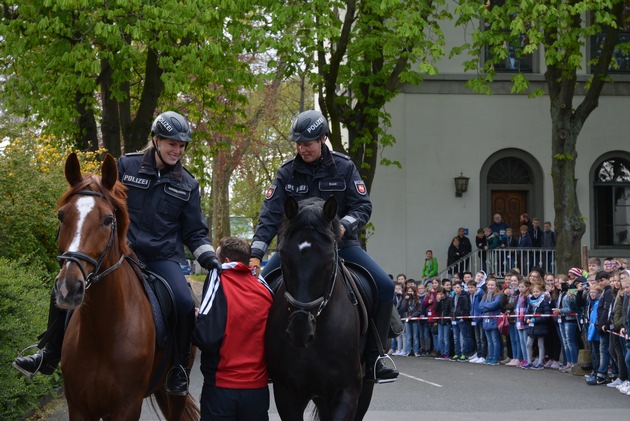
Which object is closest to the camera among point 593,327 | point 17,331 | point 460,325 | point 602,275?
point 17,331

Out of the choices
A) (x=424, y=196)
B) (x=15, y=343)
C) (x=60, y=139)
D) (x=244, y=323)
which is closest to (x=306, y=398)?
(x=244, y=323)

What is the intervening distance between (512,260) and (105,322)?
2445cm

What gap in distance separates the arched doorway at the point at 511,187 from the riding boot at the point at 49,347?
87.0ft

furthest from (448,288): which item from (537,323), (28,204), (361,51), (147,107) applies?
(28,204)

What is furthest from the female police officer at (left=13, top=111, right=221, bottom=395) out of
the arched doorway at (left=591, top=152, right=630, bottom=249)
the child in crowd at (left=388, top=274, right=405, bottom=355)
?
the arched doorway at (left=591, top=152, right=630, bottom=249)

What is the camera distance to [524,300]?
70.8 ft

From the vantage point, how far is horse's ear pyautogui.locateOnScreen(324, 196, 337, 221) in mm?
7426

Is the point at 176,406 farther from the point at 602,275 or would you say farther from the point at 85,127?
the point at 85,127

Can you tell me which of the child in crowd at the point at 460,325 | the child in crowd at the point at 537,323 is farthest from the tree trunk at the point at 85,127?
the child in crowd at the point at 537,323

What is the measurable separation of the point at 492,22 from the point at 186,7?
8066mm

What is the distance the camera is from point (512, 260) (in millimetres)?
30484

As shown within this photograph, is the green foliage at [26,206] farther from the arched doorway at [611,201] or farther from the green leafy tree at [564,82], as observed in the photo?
the arched doorway at [611,201]

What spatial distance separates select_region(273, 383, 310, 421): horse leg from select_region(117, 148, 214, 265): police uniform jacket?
117cm

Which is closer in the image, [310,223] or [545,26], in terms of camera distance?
[310,223]
